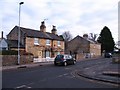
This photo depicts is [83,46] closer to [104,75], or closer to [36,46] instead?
[36,46]

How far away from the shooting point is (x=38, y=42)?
4756 cm

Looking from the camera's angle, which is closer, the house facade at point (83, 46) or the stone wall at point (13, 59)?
the stone wall at point (13, 59)

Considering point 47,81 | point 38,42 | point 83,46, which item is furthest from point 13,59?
point 83,46

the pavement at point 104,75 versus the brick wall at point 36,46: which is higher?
the brick wall at point 36,46

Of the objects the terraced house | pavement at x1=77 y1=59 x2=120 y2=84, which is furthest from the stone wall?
→ pavement at x1=77 y1=59 x2=120 y2=84

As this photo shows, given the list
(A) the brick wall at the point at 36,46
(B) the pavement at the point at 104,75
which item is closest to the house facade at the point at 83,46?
(A) the brick wall at the point at 36,46

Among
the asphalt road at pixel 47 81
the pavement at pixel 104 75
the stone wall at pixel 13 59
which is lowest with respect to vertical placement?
the asphalt road at pixel 47 81

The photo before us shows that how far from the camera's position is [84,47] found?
78125 millimetres

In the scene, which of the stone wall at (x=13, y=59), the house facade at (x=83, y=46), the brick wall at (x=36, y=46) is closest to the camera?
the stone wall at (x=13, y=59)

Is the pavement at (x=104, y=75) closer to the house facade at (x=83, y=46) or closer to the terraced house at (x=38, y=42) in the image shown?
the terraced house at (x=38, y=42)

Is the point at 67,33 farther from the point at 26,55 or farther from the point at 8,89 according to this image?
the point at 8,89

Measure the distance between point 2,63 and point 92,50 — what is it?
169ft

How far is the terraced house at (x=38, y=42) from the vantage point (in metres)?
44.3

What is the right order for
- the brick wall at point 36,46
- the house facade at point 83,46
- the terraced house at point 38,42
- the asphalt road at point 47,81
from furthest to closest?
the house facade at point 83,46
the brick wall at point 36,46
the terraced house at point 38,42
the asphalt road at point 47,81
